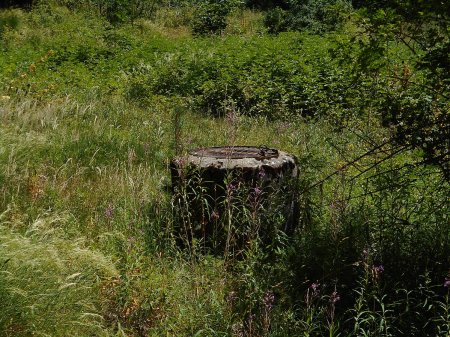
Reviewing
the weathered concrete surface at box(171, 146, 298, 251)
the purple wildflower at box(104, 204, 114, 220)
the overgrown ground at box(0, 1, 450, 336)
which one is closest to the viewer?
the overgrown ground at box(0, 1, 450, 336)

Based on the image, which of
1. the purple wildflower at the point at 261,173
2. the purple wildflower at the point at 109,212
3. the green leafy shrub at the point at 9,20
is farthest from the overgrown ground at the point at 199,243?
the green leafy shrub at the point at 9,20

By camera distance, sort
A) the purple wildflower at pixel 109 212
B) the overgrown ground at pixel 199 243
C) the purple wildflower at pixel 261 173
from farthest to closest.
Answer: the purple wildflower at pixel 261 173, the purple wildflower at pixel 109 212, the overgrown ground at pixel 199 243

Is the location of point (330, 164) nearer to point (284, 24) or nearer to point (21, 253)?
point (21, 253)

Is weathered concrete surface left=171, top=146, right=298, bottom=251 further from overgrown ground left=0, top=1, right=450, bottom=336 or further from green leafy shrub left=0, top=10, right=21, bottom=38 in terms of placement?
green leafy shrub left=0, top=10, right=21, bottom=38

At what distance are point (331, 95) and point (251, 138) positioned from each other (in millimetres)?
3346

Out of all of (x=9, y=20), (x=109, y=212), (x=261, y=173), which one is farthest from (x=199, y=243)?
(x=9, y=20)

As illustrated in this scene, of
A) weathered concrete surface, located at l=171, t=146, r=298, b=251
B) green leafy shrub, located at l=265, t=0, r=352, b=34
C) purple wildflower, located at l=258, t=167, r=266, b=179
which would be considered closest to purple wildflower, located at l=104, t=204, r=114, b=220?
weathered concrete surface, located at l=171, t=146, r=298, b=251

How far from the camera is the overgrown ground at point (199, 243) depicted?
3.08 metres

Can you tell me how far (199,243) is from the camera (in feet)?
12.4

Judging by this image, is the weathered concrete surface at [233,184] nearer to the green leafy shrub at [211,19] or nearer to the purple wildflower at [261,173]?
the purple wildflower at [261,173]

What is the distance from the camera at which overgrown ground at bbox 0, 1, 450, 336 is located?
10.1 feet

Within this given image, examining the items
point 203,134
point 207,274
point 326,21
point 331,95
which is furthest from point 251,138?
point 326,21

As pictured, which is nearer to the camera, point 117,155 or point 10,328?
point 10,328

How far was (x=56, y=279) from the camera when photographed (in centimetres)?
309
